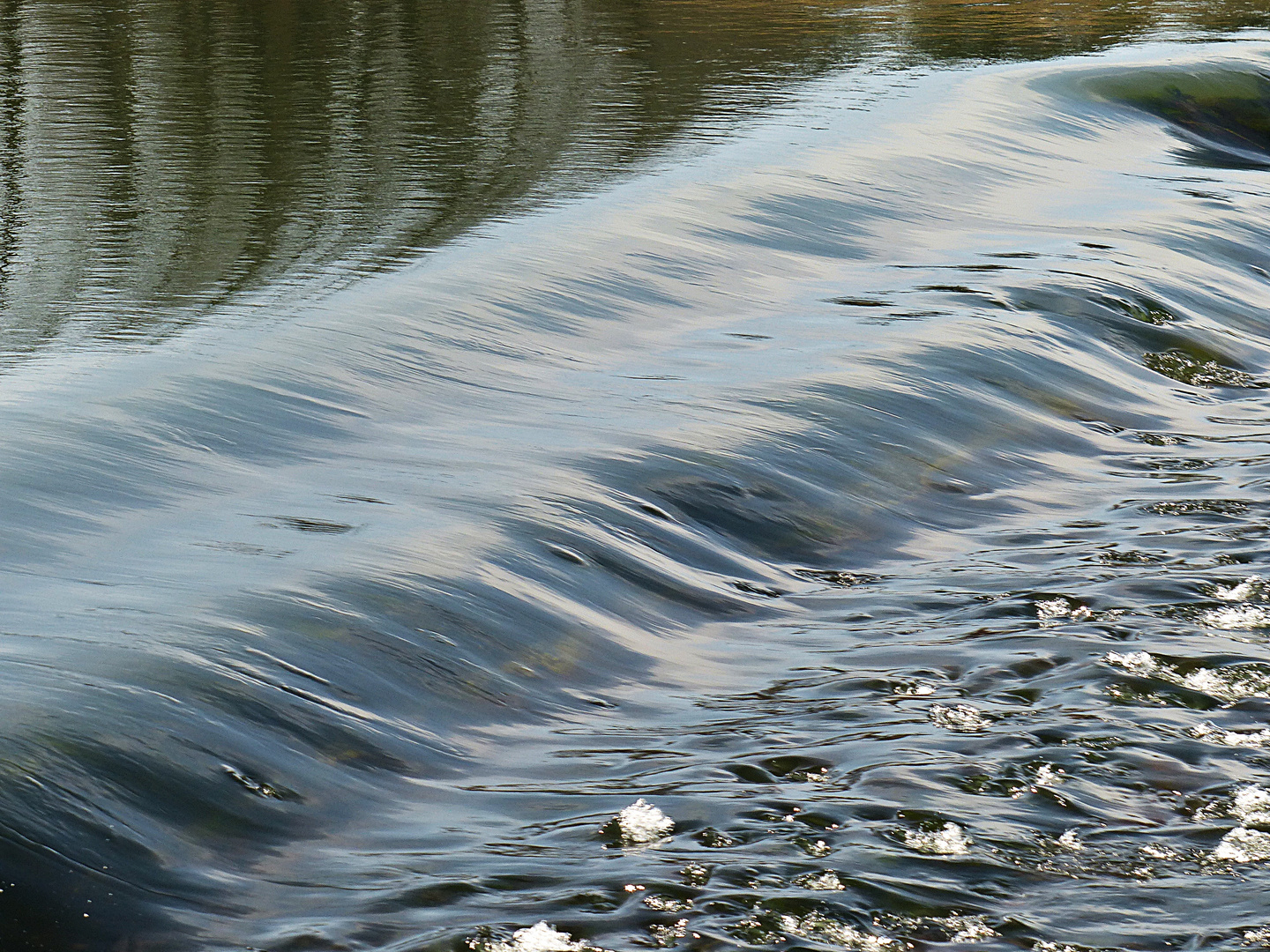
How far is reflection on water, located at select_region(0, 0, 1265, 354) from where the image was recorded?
7152mm

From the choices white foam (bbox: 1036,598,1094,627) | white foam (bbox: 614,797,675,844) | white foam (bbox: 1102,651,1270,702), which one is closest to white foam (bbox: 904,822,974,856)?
white foam (bbox: 614,797,675,844)

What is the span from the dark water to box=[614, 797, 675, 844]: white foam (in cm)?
1

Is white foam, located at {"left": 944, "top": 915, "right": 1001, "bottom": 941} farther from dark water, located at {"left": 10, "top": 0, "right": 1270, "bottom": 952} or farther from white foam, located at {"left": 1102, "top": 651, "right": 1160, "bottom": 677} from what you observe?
white foam, located at {"left": 1102, "top": 651, "right": 1160, "bottom": 677}

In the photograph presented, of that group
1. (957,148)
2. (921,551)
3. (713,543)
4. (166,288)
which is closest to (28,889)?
(713,543)

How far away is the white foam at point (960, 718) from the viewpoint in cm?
394

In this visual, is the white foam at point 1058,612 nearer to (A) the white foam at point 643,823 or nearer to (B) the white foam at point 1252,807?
(B) the white foam at point 1252,807

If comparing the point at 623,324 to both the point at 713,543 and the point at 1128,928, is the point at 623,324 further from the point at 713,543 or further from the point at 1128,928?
the point at 1128,928

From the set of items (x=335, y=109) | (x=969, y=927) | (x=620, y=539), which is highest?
(x=335, y=109)

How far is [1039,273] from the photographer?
8.03m

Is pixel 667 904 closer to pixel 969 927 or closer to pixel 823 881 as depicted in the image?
pixel 823 881

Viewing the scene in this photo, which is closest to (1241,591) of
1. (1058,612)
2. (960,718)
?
(1058,612)

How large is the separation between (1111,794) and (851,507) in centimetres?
203

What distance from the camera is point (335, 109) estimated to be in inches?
418

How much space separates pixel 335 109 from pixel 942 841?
26.9 ft
